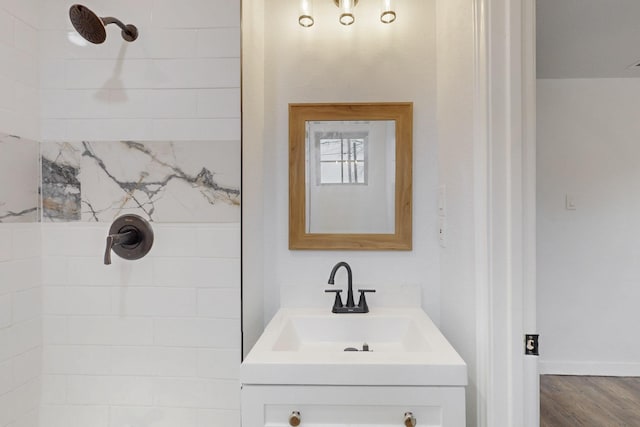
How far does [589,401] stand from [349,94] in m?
2.62

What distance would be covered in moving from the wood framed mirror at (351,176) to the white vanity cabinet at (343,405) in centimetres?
63

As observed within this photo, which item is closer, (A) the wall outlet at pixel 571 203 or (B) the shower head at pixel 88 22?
(B) the shower head at pixel 88 22

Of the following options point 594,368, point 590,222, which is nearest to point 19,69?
point 590,222

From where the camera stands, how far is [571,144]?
251 cm

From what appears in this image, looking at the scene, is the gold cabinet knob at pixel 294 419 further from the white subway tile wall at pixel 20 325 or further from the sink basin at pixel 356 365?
the white subway tile wall at pixel 20 325

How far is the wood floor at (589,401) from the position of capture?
2031 millimetres

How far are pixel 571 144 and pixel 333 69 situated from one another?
2159mm

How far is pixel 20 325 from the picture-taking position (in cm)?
105

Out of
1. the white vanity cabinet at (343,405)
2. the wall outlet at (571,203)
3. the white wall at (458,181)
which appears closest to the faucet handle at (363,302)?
the white wall at (458,181)

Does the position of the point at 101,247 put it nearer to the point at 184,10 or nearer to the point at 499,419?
the point at 184,10

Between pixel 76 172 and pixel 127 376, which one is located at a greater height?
pixel 76 172

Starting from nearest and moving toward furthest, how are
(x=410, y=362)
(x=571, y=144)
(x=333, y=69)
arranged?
1. (x=410, y=362)
2. (x=333, y=69)
3. (x=571, y=144)

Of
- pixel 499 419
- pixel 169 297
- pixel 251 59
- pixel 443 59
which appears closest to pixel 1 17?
pixel 251 59

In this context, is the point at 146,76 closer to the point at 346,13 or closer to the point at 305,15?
the point at 305,15
